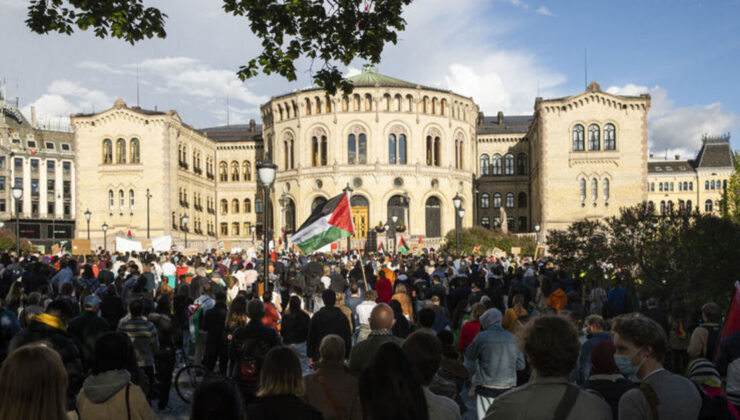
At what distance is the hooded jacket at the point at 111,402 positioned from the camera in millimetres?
4320

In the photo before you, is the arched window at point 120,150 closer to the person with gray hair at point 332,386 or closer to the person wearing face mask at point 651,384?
the person with gray hair at point 332,386

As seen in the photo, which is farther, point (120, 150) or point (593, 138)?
point (120, 150)

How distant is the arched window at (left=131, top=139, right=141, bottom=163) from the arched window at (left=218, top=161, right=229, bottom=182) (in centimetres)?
1296

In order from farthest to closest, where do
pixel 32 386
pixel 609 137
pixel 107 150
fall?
pixel 107 150
pixel 609 137
pixel 32 386

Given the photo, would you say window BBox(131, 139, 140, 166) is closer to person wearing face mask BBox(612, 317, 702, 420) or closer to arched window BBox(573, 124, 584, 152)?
arched window BBox(573, 124, 584, 152)

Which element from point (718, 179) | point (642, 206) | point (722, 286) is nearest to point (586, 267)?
point (642, 206)

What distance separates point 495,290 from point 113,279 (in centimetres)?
917

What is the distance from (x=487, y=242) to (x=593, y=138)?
1834 centimetres

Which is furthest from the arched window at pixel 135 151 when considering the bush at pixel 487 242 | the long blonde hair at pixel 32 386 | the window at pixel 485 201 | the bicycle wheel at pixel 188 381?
the long blonde hair at pixel 32 386

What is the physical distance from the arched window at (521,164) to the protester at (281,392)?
6743 cm

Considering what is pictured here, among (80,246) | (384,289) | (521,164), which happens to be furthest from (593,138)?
(384,289)

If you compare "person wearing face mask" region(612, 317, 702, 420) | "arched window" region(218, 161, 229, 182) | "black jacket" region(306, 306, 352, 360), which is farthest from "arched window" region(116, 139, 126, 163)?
"person wearing face mask" region(612, 317, 702, 420)

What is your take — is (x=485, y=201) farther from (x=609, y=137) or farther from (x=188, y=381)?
(x=188, y=381)

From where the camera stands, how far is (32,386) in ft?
10.2
